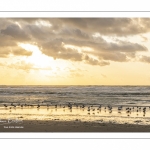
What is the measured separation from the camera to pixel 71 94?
11844mm

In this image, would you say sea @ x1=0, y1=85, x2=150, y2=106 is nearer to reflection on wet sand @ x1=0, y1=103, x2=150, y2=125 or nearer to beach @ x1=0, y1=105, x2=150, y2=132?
reflection on wet sand @ x1=0, y1=103, x2=150, y2=125

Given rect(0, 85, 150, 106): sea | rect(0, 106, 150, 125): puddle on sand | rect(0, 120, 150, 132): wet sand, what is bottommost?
rect(0, 120, 150, 132): wet sand

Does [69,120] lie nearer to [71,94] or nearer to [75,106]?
[75,106]

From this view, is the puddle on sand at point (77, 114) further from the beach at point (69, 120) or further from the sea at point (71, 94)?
the sea at point (71, 94)

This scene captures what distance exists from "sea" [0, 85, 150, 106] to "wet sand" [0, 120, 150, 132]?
633mm

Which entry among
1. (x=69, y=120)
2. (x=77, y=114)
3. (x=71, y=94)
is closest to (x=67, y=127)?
(x=69, y=120)

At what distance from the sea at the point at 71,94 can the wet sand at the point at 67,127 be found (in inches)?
24.9

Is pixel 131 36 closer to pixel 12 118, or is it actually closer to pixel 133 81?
pixel 133 81

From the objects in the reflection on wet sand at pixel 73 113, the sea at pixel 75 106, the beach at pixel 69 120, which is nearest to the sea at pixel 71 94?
the sea at pixel 75 106

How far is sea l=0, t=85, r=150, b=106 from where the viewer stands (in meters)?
11.3

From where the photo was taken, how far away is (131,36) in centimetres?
1109

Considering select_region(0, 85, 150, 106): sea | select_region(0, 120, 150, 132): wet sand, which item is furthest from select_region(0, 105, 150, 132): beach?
select_region(0, 85, 150, 106): sea

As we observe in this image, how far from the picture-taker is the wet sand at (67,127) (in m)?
10.8

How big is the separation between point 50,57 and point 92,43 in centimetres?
113
